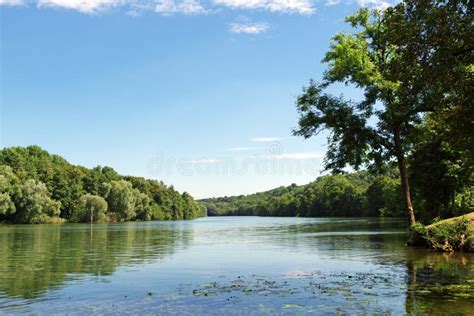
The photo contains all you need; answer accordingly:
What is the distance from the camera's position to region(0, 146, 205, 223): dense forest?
106 metres

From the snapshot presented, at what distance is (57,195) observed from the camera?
446 feet

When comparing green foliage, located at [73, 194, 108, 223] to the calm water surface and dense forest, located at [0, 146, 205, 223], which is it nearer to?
dense forest, located at [0, 146, 205, 223]

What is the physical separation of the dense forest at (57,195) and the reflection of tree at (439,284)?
94.5 m

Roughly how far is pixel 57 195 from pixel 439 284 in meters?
134

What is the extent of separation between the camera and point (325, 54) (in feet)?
121

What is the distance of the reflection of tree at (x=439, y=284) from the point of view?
1309 centimetres

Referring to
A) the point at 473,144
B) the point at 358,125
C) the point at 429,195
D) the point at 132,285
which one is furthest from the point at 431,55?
the point at 429,195

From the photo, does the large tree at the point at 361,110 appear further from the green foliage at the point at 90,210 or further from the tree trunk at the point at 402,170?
the green foliage at the point at 90,210

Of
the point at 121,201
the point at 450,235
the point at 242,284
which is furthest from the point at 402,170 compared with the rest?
the point at 121,201

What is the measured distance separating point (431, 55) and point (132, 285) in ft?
45.5

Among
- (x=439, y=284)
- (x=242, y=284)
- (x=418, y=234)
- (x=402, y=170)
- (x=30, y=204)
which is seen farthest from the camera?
(x=30, y=204)

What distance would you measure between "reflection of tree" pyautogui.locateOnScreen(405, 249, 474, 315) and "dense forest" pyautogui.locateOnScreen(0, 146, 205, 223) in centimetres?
9449

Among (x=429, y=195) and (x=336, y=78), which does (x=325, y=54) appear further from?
(x=429, y=195)

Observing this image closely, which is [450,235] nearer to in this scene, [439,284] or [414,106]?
[414,106]
